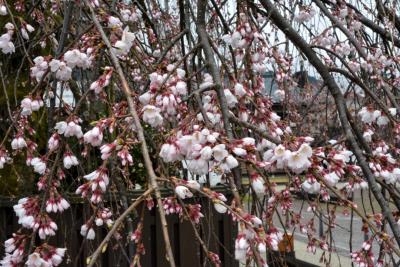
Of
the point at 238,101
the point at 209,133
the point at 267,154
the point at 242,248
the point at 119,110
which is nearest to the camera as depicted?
the point at 242,248

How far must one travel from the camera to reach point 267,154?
1.49 metres

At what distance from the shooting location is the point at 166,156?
134cm

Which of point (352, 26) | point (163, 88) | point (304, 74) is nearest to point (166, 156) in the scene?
point (163, 88)

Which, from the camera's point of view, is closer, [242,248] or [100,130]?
[242,248]

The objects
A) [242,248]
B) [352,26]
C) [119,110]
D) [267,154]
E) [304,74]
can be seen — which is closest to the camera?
[242,248]

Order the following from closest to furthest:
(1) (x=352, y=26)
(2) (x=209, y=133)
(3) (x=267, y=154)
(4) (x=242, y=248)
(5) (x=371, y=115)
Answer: (4) (x=242, y=248)
(2) (x=209, y=133)
(3) (x=267, y=154)
(5) (x=371, y=115)
(1) (x=352, y=26)

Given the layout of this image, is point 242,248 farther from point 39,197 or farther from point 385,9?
point 385,9

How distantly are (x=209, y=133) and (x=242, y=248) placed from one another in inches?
12.2

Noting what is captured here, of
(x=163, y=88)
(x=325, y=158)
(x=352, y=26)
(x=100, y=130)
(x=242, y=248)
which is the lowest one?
(x=242, y=248)

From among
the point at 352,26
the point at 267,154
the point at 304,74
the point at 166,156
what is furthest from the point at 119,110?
the point at 304,74

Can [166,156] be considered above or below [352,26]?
below

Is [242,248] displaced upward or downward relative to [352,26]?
downward

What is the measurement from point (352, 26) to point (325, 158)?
74.4 inches

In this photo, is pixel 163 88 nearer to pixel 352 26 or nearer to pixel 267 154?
pixel 267 154
